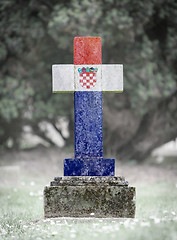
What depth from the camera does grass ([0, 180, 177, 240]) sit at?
3654 millimetres

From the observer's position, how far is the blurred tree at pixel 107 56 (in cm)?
970

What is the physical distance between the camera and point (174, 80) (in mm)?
10750

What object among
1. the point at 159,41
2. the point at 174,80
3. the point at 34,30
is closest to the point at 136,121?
the point at 174,80

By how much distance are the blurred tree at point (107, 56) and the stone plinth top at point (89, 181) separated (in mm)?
5599

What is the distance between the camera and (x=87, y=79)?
205 inches

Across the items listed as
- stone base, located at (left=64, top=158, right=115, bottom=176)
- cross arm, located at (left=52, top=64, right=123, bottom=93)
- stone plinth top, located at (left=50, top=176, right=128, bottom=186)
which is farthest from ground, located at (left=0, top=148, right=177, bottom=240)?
cross arm, located at (left=52, top=64, right=123, bottom=93)

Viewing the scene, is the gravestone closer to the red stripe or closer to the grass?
the red stripe

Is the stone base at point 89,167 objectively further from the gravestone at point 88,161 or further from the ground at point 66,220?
the ground at point 66,220

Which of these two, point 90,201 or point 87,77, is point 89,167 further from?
point 87,77

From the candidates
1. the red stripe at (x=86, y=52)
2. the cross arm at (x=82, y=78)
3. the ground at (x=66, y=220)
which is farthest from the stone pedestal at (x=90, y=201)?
the red stripe at (x=86, y=52)

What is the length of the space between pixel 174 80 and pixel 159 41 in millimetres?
1294

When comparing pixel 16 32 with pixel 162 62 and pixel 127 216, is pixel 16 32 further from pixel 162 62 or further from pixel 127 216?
pixel 127 216

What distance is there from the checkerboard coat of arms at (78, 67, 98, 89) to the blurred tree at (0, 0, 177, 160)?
4636mm

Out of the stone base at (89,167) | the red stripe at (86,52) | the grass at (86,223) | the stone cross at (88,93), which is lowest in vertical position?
the grass at (86,223)
